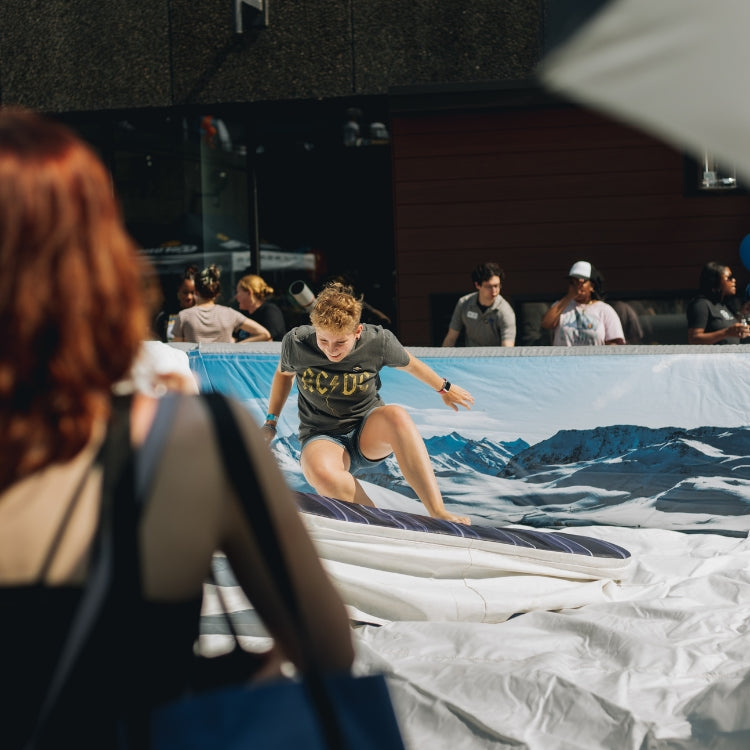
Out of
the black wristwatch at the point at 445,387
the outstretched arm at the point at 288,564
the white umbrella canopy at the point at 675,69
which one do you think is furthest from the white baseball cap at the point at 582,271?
the outstretched arm at the point at 288,564

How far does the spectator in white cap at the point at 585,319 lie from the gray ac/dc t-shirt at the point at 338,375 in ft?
5.89

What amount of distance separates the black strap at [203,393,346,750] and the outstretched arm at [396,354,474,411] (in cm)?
477

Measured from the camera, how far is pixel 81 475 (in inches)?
43.2

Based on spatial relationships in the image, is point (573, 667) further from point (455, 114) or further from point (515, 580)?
point (455, 114)

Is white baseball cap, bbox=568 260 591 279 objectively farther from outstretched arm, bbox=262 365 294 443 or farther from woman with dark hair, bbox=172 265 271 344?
outstretched arm, bbox=262 365 294 443

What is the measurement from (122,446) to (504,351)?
547 cm

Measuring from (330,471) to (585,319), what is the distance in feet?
8.08

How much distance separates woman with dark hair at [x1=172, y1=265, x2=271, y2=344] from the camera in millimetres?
7410

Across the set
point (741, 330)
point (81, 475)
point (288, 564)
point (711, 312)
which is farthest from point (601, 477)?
point (81, 475)

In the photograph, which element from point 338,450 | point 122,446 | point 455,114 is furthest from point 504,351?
point 122,446

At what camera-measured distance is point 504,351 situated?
646cm

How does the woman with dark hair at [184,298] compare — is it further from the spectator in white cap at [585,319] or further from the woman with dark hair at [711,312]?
the woman with dark hair at [711,312]

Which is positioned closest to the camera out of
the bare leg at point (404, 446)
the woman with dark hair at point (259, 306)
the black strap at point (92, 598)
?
the black strap at point (92, 598)

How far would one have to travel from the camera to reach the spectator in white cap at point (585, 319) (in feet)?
23.3
